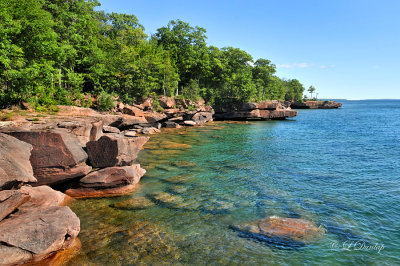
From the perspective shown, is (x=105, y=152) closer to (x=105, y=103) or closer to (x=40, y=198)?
(x=40, y=198)

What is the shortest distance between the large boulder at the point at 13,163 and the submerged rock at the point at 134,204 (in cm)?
407

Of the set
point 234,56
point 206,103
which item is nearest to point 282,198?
point 206,103

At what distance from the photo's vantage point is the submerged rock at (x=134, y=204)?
38.2 feet

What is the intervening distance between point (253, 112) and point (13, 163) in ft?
210

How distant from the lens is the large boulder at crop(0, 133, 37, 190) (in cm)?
872

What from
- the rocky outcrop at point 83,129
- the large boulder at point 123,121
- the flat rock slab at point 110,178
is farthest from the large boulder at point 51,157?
the large boulder at point 123,121

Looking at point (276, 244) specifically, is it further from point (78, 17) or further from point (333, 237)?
point (78, 17)

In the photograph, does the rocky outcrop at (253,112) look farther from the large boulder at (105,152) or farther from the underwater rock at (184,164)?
the large boulder at (105,152)

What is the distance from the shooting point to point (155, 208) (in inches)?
461

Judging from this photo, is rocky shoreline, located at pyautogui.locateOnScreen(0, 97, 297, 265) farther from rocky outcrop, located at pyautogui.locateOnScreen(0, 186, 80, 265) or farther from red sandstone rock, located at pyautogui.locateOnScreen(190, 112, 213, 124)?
red sandstone rock, located at pyautogui.locateOnScreen(190, 112, 213, 124)

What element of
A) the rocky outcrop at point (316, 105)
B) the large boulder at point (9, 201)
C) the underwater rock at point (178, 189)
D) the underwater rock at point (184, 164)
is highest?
the rocky outcrop at point (316, 105)

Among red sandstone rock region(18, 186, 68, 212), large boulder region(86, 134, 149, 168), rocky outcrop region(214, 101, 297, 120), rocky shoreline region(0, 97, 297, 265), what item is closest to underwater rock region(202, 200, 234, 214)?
rocky shoreline region(0, 97, 297, 265)

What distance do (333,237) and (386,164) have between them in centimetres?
1646

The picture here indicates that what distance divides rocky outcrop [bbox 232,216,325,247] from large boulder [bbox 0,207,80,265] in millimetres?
6918
